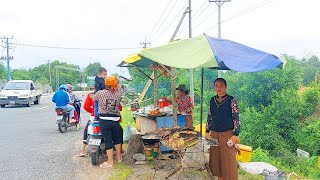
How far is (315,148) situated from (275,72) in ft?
14.5

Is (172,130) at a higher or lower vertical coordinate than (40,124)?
higher

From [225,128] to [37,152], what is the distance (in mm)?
5121

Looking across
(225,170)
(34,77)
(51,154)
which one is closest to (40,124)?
(51,154)

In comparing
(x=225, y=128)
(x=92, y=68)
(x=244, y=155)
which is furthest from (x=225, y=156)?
(x=92, y=68)

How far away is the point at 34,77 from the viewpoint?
70.4 meters

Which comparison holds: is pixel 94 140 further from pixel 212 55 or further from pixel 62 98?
pixel 62 98

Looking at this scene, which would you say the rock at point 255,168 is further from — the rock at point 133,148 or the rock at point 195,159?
the rock at point 133,148

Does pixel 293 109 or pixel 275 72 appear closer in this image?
pixel 293 109

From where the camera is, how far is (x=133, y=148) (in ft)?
22.2

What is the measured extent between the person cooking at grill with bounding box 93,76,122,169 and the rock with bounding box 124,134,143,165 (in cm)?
39

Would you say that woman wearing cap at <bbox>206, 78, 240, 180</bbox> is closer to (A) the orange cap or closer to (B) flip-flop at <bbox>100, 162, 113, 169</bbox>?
(A) the orange cap

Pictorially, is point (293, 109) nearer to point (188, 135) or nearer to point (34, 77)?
point (188, 135)

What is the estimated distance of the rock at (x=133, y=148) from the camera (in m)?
6.62

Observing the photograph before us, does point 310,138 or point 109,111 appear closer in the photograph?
point 109,111
